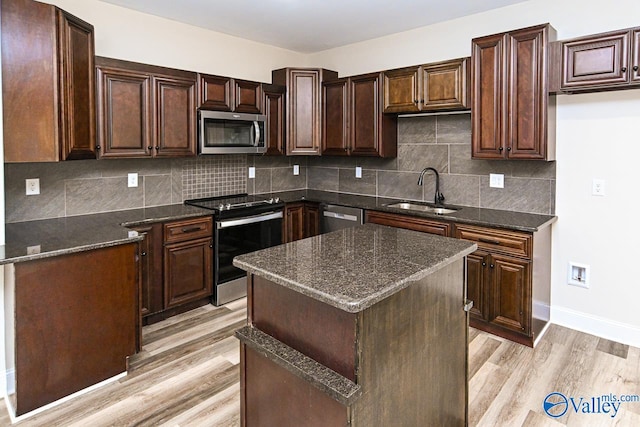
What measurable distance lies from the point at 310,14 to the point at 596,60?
2260mm

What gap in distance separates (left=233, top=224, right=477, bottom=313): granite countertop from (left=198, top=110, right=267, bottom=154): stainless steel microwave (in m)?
2.01

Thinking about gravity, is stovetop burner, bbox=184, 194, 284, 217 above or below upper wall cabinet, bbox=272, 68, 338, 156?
below

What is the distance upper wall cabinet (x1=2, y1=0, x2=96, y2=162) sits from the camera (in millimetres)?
2357

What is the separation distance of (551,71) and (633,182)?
0.97 m

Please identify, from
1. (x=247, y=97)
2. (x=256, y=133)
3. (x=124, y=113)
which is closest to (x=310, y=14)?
(x=247, y=97)

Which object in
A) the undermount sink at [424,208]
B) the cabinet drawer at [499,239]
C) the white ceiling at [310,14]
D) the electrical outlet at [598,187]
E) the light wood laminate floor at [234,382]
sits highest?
the white ceiling at [310,14]

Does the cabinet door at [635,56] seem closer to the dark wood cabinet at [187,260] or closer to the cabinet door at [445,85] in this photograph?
the cabinet door at [445,85]

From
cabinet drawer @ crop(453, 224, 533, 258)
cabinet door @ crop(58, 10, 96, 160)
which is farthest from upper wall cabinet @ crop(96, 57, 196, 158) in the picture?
cabinet drawer @ crop(453, 224, 533, 258)

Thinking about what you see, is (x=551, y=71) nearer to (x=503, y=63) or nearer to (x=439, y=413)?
(x=503, y=63)

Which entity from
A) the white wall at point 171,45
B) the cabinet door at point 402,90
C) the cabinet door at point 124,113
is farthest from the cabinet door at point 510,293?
the white wall at point 171,45

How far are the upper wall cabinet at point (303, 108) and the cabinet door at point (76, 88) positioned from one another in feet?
6.61

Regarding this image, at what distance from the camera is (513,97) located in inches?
123

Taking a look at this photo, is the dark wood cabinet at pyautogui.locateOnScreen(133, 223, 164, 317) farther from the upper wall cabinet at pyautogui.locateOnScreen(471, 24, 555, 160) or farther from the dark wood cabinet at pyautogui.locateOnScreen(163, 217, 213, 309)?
the upper wall cabinet at pyautogui.locateOnScreen(471, 24, 555, 160)

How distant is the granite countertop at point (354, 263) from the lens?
4.62 ft
